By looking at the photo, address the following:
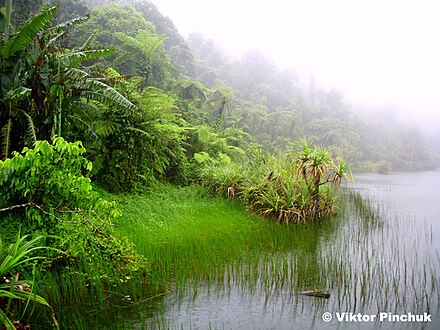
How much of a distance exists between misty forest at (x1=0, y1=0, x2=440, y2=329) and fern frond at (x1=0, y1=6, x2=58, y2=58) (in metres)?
0.03

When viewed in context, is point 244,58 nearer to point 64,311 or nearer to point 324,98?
point 324,98

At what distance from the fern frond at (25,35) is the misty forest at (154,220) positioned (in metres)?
0.03

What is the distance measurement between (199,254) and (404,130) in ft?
133

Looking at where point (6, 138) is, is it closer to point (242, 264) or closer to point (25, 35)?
point (25, 35)

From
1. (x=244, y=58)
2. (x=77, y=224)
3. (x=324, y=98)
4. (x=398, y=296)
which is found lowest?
(x=398, y=296)

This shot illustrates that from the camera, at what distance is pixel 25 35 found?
7152mm

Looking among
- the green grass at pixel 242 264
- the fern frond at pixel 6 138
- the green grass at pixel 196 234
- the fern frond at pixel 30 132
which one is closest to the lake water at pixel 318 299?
the green grass at pixel 242 264

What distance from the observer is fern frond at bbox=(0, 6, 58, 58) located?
7109 millimetres

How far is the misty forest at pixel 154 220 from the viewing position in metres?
4.29

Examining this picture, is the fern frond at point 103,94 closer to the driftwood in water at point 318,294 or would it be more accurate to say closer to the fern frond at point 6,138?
the fern frond at point 6,138

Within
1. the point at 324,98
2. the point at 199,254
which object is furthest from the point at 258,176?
the point at 324,98

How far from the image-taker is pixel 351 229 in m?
8.83

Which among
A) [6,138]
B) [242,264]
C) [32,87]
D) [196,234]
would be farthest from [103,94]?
[242,264]

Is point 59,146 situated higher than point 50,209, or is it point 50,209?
point 59,146
